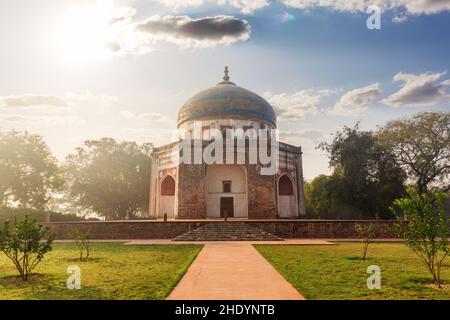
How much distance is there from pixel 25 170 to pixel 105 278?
24.0 meters

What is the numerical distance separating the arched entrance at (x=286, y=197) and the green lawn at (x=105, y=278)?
51.2 feet

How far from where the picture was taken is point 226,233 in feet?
51.7

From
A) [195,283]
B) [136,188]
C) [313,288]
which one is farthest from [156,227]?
[136,188]

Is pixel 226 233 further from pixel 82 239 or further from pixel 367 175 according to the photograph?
pixel 367 175

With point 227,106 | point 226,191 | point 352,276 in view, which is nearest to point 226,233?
point 226,191

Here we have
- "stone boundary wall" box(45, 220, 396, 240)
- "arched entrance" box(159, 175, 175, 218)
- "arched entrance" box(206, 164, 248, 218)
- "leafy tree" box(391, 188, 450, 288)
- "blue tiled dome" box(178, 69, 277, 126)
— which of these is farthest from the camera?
"blue tiled dome" box(178, 69, 277, 126)

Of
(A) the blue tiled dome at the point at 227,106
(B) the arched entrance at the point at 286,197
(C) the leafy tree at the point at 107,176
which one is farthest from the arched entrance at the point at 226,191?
(C) the leafy tree at the point at 107,176

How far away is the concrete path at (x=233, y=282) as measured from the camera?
16.1ft

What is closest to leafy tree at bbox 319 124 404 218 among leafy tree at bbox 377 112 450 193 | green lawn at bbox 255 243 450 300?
leafy tree at bbox 377 112 450 193

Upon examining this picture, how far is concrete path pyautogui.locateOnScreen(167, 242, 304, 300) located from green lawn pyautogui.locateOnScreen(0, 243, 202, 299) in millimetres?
295

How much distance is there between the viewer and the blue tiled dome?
25.1m

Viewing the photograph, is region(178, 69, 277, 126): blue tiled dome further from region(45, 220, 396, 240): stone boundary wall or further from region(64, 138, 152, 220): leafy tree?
region(45, 220, 396, 240): stone boundary wall

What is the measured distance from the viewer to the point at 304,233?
53.8 ft

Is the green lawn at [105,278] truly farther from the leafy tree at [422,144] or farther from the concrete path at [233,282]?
the leafy tree at [422,144]
